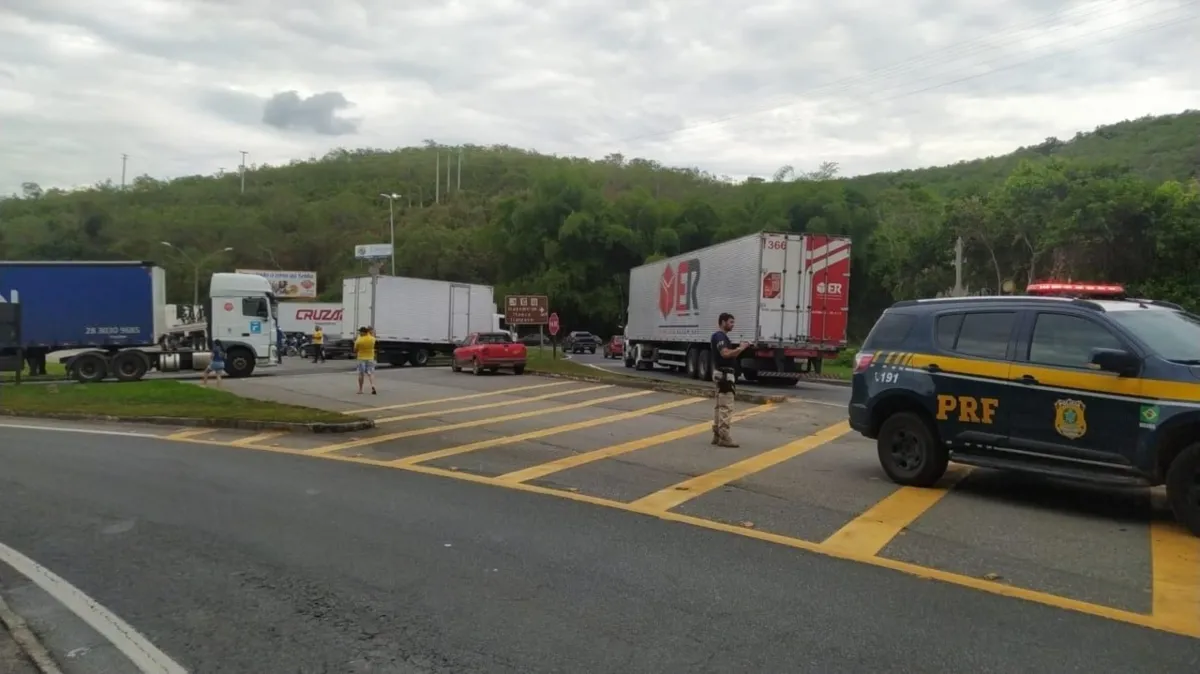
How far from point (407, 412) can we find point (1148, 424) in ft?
44.4

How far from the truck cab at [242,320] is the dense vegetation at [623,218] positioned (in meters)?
29.2

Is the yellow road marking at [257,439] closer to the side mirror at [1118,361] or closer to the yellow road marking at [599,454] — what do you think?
the yellow road marking at [599,454]

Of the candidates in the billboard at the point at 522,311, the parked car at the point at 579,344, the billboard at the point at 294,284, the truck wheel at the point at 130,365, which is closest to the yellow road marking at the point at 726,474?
the billboard at the point at 522,311

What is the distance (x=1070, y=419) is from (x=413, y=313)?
32734 mm

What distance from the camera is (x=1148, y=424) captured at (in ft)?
25.1

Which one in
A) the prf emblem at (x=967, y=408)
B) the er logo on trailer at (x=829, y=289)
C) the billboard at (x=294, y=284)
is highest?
the billboard at (x=294, y=284)

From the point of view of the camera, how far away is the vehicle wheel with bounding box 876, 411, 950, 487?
9461mm

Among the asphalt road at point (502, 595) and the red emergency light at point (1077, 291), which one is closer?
the asphalt road at point (502, 595)

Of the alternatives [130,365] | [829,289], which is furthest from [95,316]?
[829,289]

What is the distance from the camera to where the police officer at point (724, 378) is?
1248cm

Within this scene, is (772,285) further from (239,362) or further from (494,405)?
(239,362)

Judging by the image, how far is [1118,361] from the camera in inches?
306

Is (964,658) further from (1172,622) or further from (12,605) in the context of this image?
(12,605)

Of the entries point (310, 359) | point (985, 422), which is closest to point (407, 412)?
point (985, 422)
